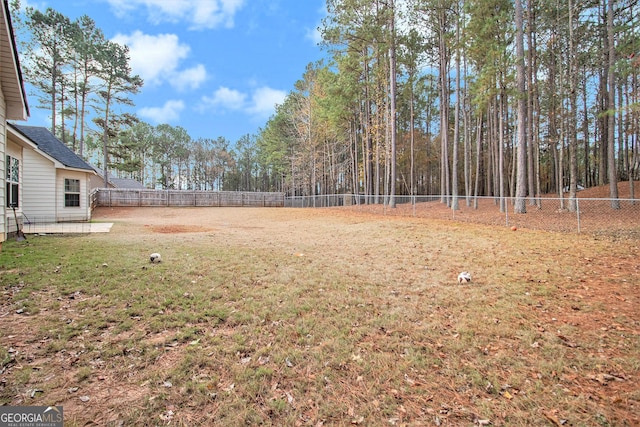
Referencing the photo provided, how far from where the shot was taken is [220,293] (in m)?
4.04

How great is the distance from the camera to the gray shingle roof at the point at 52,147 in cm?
1227

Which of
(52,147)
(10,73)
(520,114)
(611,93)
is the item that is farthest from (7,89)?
(611,93)

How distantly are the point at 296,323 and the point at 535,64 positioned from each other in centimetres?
1734

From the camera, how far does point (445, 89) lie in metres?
15.8

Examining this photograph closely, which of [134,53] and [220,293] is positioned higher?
[134,53]

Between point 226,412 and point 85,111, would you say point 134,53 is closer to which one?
point 85,111

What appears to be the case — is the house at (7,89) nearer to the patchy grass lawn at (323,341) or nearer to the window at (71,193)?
the patchy grass lawn at (323,341)

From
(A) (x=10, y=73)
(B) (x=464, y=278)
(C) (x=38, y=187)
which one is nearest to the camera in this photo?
(B) (x=464, y=278)

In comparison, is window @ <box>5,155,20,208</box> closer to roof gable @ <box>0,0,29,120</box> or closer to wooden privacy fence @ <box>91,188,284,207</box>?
roof gable @ <box>0,0,29,120</box>

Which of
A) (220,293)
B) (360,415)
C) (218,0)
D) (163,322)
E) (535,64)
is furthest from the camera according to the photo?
(535,64)

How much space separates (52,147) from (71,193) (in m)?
2.11

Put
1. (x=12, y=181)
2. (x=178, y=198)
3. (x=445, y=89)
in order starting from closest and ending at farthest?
(x=12, y=181)
(x=445, y=89)
(x=178, y=198)

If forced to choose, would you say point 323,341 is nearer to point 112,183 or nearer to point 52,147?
point 52,147

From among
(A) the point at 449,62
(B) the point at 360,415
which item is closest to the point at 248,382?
(B) the point at 360,415
